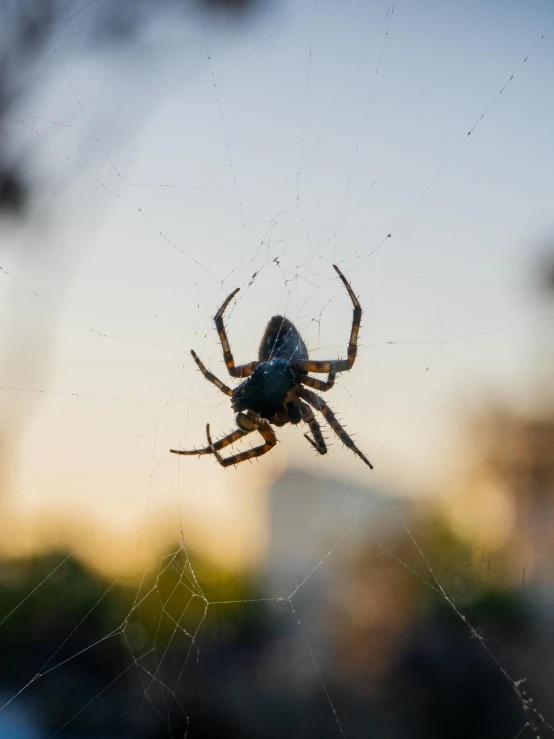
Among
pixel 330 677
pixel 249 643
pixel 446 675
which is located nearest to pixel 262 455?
pixel 446 675

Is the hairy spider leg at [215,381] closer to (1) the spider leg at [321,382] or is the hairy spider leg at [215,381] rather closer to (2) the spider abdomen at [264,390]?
(2) the spider abdomen at [264,390]

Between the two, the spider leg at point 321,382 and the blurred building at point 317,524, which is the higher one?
the spider leg at point 321,382

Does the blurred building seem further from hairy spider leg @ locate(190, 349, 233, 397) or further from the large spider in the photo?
hairy spider leg @ locate(190, 349, 233, 397)

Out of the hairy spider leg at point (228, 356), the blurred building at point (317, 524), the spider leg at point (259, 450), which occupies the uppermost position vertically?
the hairy spider leg at point (228, 356)

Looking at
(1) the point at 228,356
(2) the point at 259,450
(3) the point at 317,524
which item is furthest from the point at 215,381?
(3) the point at 317,524

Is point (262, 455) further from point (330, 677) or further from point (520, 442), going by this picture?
point (520, 442)

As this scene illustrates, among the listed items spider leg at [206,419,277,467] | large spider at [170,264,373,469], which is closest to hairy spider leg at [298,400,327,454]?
large spider at [170,264,373,469]

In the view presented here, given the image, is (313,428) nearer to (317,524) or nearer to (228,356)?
(228,356)

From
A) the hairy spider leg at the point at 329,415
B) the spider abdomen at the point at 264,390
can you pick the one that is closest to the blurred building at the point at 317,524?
the hairy spider leg at the point at 329,415
